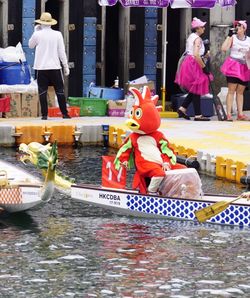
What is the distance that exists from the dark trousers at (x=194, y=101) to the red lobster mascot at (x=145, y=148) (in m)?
8.68

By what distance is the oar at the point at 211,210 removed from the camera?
17.4 meters

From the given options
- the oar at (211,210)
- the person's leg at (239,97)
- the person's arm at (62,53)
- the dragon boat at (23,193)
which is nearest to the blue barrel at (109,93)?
the person's arm at (62,53)

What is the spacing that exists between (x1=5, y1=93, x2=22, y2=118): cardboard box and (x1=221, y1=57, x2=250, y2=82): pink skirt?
3.77m

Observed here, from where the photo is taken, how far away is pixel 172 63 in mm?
30797

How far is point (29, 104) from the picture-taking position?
27.2 meters

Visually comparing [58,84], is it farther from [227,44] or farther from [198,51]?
[227,44]

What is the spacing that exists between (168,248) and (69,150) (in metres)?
Result: 9.06

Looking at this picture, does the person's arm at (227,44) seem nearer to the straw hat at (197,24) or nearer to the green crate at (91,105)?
the straw hat at (197,24)

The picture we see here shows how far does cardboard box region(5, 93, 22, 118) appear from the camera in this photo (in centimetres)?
2691

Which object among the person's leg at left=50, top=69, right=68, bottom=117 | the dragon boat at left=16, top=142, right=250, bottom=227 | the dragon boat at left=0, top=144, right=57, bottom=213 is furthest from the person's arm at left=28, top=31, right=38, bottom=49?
the dragon boat at left=0, top=144, right=57, bottom=213

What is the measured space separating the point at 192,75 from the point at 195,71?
9 centimetres

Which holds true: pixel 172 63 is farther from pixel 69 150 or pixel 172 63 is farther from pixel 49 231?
pixel 49 231

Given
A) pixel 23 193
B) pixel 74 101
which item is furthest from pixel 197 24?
pixel 23 193

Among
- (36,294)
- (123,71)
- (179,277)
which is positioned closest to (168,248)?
(179,277)
